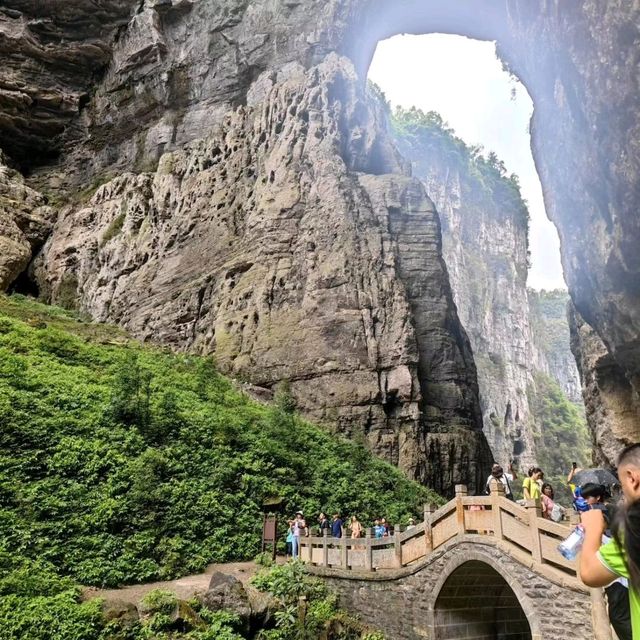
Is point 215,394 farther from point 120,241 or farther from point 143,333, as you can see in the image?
point 120,241

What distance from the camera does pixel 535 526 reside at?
9.01 m

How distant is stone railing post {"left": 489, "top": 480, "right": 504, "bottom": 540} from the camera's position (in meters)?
9.84

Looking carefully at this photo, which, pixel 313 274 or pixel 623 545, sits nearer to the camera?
pixel 623 545

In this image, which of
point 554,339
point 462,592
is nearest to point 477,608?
point 462,592

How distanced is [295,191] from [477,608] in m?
21.0

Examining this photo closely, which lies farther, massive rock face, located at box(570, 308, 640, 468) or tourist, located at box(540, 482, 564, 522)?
massive rock face, located at box(570, 308, 640, 468)

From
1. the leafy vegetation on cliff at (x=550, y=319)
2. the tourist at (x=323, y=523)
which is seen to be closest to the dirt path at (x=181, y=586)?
the tourist at (x=323, y=523)

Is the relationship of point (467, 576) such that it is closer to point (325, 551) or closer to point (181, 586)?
point (325, 551)

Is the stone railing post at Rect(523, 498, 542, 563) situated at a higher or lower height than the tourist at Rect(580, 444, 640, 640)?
higher

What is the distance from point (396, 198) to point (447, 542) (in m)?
19.9

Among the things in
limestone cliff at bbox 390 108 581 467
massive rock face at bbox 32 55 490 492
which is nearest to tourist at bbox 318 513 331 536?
massive rock face at bbox 32 55 490 492

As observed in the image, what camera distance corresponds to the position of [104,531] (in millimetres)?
12711

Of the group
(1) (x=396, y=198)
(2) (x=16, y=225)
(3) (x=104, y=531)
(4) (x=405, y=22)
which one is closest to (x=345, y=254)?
(1) (x=396, y=198)

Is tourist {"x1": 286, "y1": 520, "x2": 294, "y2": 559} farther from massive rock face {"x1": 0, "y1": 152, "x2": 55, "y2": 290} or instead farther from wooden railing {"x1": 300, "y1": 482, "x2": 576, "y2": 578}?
massive rock face {"x1": 0, "y1": 152, "x2": 55, "y2": 290}
